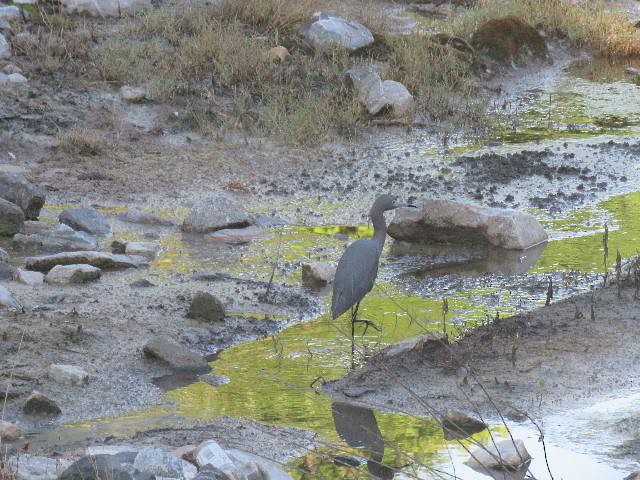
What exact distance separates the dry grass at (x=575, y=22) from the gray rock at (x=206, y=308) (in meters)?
8.90

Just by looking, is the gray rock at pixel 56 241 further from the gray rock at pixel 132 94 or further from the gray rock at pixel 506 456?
the gray rock at pixel 506 456

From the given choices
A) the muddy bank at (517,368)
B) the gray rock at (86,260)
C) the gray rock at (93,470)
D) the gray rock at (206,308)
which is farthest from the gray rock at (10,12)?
the gray rock at (93,470)

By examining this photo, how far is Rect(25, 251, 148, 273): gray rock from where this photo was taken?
7762 mm

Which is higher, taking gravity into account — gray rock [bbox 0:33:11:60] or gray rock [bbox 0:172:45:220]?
gray rock [bbox 0:172:45:220]

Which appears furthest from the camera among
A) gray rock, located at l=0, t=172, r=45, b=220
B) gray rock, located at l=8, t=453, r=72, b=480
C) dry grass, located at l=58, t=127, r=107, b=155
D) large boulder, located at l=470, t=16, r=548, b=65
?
large boulder, located at l=470, t=16, r=548, b=65

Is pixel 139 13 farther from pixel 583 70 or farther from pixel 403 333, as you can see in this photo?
pixel 403 333

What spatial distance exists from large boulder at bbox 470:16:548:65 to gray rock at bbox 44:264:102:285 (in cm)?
772

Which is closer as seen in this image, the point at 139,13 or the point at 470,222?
the point at 470,222

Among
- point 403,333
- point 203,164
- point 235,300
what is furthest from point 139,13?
point 403,333

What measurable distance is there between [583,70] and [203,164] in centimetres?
637

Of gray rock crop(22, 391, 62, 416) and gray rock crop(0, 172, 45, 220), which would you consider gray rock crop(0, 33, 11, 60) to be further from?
gray rock crop(22, 391, 62, 416)

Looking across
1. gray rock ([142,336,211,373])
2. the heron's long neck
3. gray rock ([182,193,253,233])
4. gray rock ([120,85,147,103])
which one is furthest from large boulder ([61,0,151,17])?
gray rock ([142,336,211,373])

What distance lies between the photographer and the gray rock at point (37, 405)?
18.7 ft

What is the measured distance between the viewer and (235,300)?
7.61m
